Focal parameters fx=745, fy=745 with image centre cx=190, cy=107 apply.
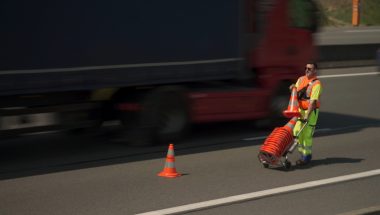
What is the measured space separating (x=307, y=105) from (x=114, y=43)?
2.97 m

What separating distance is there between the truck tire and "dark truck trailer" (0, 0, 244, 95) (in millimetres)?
244

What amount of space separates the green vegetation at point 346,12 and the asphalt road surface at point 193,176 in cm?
4044

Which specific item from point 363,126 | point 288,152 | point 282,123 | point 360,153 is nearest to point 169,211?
point 288,152

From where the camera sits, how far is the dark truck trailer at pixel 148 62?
10141mm

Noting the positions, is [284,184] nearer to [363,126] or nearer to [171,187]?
[171,187]

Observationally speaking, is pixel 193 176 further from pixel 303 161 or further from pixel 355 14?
pixel 355 14

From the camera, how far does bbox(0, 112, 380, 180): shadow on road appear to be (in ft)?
33.9

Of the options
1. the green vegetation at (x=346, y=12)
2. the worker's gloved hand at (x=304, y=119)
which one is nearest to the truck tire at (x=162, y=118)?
the worker's gloved hand at (x=304, y=119)

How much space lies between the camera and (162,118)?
1188cm

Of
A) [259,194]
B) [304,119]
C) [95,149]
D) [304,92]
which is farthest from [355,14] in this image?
[259,194]

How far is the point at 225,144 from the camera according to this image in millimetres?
12219

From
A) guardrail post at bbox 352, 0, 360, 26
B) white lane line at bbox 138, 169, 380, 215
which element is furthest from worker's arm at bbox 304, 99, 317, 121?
guardrail post at bbox 352, 0, 360, 26

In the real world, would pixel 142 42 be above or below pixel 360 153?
above

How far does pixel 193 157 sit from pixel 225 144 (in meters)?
1.26
